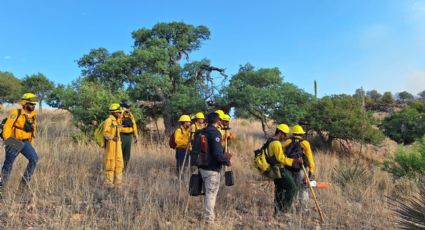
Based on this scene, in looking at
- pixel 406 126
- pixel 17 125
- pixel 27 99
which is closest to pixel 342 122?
pixel 406 126

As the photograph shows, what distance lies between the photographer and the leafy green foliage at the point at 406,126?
58.3 feet

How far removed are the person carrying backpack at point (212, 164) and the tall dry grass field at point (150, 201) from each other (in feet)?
0.95

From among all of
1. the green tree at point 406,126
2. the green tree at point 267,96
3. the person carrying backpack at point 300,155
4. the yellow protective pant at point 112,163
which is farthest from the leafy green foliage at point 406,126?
the yellow protective pant at point 112,163

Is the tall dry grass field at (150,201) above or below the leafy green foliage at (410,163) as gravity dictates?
below

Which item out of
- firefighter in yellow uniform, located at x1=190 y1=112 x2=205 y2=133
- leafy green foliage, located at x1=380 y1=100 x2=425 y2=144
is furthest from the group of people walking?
leafy green foliage, located at x1=380 y1=100 x2=425 y2=144

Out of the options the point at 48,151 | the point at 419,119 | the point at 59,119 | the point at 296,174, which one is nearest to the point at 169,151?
the point at 48,151

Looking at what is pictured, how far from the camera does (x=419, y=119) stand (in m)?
17.9

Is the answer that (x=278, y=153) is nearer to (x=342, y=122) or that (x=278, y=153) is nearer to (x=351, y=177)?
(x=351, y=177)

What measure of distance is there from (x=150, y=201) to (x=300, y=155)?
8.64 ft

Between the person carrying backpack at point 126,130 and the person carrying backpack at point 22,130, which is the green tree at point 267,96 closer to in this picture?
the person carrying backpack at point 126,130

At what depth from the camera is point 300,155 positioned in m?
6.35

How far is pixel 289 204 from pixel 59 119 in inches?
547

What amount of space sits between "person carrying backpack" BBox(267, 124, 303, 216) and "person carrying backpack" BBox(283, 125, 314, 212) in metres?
0.19

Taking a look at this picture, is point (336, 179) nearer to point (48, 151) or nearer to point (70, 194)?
point (70, 194)
